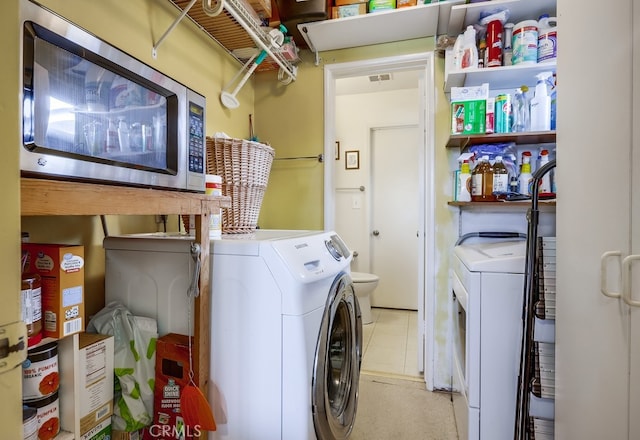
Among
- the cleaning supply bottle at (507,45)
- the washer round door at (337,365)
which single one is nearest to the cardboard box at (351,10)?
the cleaning supply bottle at (507,45)

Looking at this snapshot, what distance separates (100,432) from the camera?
3.23 ft

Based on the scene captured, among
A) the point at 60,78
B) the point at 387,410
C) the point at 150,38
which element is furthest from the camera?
the point at 387,410

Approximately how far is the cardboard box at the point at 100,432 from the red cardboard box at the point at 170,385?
0.12 m

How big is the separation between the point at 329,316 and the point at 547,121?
1.53 metres

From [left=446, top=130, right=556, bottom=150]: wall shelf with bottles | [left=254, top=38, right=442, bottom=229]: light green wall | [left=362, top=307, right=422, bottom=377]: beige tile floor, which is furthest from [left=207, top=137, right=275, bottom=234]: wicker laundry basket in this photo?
[left=362, top=307, right=422, bottom=377]: beige tile floor

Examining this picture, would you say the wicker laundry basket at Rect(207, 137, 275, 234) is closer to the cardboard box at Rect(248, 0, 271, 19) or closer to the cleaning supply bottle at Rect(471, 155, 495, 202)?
the cardboard box at Rect(248, 0, 271, 19)

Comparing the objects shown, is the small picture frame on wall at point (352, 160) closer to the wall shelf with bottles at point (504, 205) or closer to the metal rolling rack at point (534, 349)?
the wall shelf with bottles at point (504, 205)

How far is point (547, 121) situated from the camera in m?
1.70

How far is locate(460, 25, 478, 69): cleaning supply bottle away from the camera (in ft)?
5.69

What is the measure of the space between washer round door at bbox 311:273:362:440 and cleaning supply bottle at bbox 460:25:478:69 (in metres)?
1.31

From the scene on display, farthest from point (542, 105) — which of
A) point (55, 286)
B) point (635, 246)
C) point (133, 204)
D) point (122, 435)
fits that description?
point (122, 435)

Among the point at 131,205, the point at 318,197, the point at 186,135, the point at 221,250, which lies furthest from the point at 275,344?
the point at 318,197

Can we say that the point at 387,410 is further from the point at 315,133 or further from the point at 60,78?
the point at 60,78

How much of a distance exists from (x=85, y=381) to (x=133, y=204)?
0.57 m
